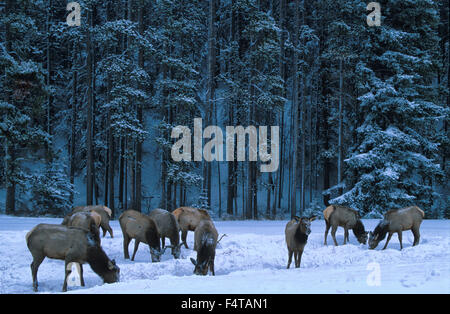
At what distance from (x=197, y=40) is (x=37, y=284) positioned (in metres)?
31.1

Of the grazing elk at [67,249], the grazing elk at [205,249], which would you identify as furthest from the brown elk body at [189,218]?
the grazing elk at [67,249]

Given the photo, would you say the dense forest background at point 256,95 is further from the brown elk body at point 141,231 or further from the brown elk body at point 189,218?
the brown elk body at point 141,231

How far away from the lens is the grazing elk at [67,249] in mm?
9852

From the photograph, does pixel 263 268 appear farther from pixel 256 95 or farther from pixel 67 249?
pixel 256 95

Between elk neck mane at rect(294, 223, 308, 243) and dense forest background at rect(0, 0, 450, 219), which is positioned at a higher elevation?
dense forest background at rect(0, 0, 450, 219)

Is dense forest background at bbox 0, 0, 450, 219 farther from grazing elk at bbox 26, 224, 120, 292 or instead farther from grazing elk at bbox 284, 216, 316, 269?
grazing elk at bbox 26, 224, 120, 292

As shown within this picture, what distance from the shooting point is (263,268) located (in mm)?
12750

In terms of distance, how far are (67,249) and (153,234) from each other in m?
3.39

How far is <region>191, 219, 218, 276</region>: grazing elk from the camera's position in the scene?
10641mm

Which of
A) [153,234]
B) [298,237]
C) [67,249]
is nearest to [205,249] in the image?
[153,234]

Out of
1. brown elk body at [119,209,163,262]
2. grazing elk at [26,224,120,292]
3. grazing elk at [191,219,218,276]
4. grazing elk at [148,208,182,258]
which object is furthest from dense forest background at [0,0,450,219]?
grazing elk at [26,224,120,292]

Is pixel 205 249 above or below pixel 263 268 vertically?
above

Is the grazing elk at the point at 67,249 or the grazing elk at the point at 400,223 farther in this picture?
the grazing elk at the point at 400,223

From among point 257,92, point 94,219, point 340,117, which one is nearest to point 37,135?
point 94,219
